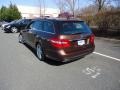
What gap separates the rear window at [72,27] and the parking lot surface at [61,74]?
1.18 meters

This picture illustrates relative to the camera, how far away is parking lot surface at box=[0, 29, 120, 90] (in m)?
5.15

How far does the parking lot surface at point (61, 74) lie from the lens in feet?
16.9

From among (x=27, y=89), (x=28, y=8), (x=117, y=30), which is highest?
(x=28, y=8)

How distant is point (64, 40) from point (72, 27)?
0.74 metres

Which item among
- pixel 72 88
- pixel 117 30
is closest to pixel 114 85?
pixel 72 88

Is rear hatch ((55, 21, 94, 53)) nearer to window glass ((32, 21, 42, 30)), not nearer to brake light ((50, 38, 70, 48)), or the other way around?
brake light ((50, 38, 70, 48))

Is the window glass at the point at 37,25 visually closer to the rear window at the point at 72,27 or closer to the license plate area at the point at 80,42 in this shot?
the rear window at the point at 72,27

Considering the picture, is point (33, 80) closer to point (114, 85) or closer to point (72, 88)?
point (72, 88)

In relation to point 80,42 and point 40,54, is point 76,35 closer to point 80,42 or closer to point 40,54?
point 80,42

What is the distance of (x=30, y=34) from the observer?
9312mm

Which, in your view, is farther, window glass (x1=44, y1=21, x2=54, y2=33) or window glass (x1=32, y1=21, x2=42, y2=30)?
window glass (x1=32, y1=21, x2=42, y2=30)

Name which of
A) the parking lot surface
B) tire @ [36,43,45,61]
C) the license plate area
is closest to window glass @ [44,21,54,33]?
tire @ [36,43,45,61]

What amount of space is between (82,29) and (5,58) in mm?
3587

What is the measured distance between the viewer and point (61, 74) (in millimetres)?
6074
